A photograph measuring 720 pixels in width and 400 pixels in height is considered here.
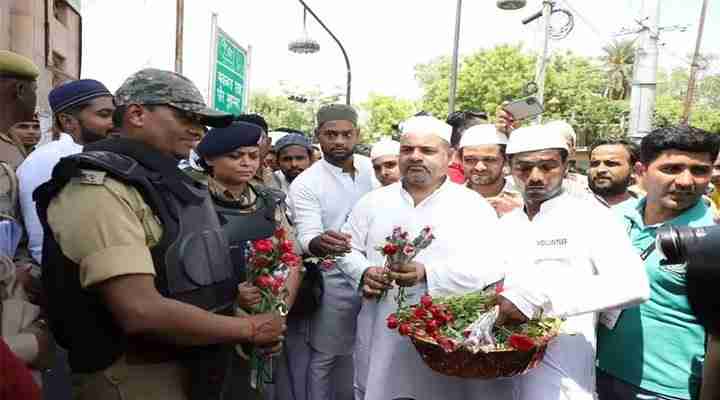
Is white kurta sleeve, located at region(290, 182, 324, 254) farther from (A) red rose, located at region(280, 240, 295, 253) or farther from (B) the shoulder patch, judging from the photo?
(B) the shoulder patch

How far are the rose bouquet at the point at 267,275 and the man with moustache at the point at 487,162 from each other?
2053mm

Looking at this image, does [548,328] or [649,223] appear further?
[649,223]

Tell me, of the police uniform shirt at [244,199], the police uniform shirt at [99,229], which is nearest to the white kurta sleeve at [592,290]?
the police uniform shirt at [244,199]

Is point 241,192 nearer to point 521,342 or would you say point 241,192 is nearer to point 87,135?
point 87,135

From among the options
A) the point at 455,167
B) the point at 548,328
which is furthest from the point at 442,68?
the point at 548,328

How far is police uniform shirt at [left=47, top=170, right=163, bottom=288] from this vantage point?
71.2 inches

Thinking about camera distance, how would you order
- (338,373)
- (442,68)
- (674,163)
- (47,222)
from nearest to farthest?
(47,222) < (674,163) < (338,373) < (442,68)

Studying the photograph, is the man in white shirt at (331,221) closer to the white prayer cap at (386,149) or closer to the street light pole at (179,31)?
the white prayer cap at (386,149)

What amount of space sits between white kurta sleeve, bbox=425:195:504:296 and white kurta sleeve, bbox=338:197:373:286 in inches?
17.4

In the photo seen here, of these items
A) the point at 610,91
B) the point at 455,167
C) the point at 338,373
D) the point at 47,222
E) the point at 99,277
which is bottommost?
the point at 338,373

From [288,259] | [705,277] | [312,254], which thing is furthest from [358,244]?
[705,277]

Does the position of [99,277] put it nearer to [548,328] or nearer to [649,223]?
[548,328]

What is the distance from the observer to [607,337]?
2.87 meters

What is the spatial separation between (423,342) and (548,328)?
1.86ft
